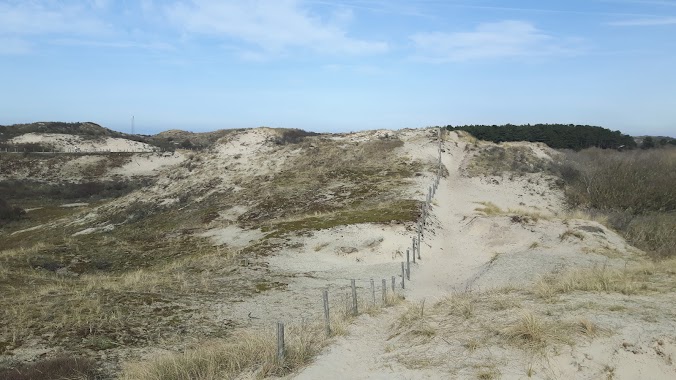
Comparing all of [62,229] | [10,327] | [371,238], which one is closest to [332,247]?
[371,238]

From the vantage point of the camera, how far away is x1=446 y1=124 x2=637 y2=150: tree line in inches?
3329

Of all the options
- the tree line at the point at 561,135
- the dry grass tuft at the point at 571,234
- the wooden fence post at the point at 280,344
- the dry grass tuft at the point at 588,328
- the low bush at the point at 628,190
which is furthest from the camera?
the tree line at the point at 561,135

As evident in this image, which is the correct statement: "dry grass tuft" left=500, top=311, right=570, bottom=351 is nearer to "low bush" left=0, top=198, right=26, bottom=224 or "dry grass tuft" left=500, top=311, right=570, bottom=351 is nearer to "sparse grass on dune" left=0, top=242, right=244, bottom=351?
"sparse grass on dune" left=0, top=242, right=244, bottom=351

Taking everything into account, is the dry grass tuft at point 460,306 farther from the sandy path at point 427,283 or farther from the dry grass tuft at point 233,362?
the dry grass tuft at point 233,362

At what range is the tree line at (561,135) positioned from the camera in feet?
277

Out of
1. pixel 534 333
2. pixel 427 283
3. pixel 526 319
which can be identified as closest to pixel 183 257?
pixel 427 283

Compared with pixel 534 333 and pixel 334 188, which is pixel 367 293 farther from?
pixel 334 188

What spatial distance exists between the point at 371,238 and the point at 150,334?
17.0 m

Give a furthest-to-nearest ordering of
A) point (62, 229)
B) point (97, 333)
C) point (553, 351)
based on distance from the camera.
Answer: point (62, 229), point (97, 333), point (553, 351)

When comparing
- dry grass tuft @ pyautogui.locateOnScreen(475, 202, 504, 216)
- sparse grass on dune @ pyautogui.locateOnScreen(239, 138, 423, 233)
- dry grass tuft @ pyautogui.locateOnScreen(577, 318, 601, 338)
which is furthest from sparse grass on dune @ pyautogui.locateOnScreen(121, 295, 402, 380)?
dry grass tuft @ pyautogui.locateOnScreen(475, 202, 504, 216)

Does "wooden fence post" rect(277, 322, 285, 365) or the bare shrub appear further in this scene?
the bare shrub

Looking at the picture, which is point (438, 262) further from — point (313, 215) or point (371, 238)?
point (313, 215)

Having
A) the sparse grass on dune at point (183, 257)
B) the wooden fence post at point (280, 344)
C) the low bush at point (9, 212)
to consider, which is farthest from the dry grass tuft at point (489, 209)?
the low bush at point (9, 212)

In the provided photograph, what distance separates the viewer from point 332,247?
29031mm
